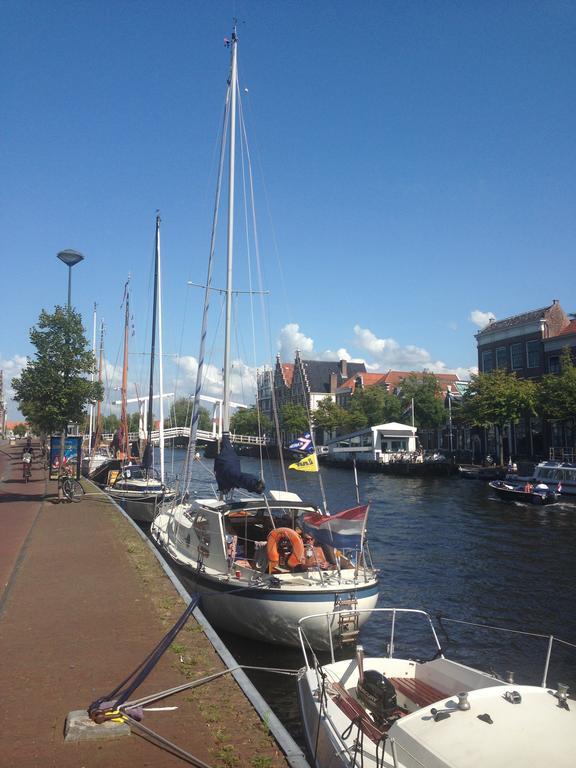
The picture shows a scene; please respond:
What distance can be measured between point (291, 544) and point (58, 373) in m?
15.5

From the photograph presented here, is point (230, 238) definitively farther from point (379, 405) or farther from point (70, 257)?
point (379, 405)

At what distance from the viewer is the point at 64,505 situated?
24266 millimetres

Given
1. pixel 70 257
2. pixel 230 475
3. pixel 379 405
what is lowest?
pixel 230 475

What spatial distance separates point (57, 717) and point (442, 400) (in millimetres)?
70126

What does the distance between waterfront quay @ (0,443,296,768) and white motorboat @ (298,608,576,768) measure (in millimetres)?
870

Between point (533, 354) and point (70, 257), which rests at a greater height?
point (533, 354)

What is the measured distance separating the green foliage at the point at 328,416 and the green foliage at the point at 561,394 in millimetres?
38839

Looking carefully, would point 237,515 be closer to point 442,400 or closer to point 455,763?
point 455,763

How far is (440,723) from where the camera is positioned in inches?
231

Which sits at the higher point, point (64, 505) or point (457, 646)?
point (64, 505)

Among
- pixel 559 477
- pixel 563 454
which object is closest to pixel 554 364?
pixel 563 454

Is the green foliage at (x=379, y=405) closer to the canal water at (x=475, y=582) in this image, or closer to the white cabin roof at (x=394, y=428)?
the white cabin roof at (x=394, y=428)

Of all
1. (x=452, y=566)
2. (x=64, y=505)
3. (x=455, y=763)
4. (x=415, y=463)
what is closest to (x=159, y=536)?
(x=64, y=505)

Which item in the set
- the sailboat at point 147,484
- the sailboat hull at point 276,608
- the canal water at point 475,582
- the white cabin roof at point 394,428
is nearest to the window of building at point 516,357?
the white cabin roof at point 394,428
